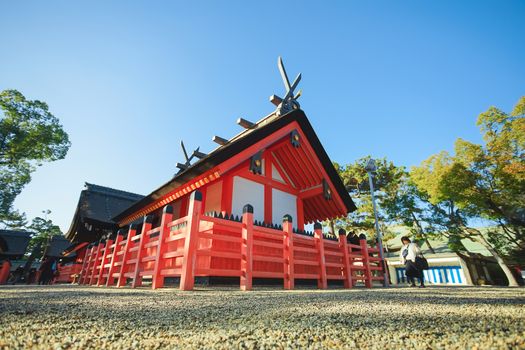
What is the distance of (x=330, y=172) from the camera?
943 cm

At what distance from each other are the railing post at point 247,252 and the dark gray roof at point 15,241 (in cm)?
3067

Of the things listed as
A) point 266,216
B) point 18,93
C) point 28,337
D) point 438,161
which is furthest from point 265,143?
point 18,93

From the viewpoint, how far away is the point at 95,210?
13.6 m

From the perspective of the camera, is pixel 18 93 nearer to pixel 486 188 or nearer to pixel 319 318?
pixel 319 318

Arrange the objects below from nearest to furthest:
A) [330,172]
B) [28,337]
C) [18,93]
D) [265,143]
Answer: [28,337] < [265,143] < [330,172] < [18,93]

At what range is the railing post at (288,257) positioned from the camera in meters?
5.18

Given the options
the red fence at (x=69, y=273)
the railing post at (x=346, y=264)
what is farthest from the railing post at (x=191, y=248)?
the red fence at (x=69, y=273)

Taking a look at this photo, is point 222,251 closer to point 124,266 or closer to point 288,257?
point 288,257

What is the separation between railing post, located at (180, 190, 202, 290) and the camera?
4.12 m

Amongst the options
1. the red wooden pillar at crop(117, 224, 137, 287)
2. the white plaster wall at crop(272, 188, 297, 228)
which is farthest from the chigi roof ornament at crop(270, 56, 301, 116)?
the red wooden pillar at crop(117, 224, 137, 287)

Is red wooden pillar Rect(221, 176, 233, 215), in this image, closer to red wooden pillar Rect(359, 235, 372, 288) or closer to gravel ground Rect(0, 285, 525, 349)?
red wooden pillar Rect(359, 235, 372, 288)

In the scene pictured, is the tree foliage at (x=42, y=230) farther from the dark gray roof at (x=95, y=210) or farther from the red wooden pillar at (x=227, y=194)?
the red wooden pillar at (x=227, y=194)

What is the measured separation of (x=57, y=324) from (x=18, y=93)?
60.9 ft

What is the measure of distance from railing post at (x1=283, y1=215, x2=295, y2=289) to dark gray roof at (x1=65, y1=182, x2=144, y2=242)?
9.85 meters
